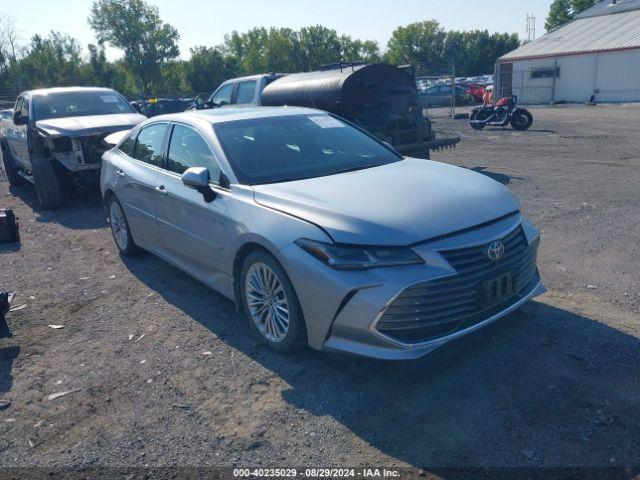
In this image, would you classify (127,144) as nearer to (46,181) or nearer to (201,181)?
(201,181)

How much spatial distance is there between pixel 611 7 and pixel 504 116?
29.2m

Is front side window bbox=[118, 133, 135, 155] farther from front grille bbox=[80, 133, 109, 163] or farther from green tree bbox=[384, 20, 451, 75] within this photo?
green tree bbox=[384, 20, 451, 75]

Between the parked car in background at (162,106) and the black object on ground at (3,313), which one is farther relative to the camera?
the parked car in background at (162,106)

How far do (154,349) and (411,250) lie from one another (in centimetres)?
220

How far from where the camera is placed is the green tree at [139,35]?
227 ft

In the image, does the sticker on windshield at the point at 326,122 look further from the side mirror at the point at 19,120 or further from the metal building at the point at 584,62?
the metal building at the point at 584,62

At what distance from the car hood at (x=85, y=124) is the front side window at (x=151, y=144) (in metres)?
3.65

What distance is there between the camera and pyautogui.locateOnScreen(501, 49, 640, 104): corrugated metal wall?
106 ft

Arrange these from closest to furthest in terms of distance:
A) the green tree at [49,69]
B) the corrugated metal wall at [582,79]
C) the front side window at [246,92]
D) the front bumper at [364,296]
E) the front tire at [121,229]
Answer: the front bumper at [364,296]
the front tire at [121,229]
the front side window at [246,92]
the corrugated metal wall at [582,79]
the green tree at [49,69]

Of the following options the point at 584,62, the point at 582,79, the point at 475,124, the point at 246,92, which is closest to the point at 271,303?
the point at 246,92

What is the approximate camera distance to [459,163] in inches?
491

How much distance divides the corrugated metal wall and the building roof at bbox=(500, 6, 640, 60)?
0.48 meters

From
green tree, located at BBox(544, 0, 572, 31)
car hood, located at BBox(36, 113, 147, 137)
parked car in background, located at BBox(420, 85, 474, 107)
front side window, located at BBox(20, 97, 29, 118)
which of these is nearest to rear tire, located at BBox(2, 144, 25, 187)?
front side window, located at BBox(20, 97, 29, 118)

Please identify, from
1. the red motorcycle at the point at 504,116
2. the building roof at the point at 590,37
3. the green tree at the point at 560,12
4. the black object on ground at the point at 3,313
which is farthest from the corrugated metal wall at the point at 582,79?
the green tree at the point at 560,12
